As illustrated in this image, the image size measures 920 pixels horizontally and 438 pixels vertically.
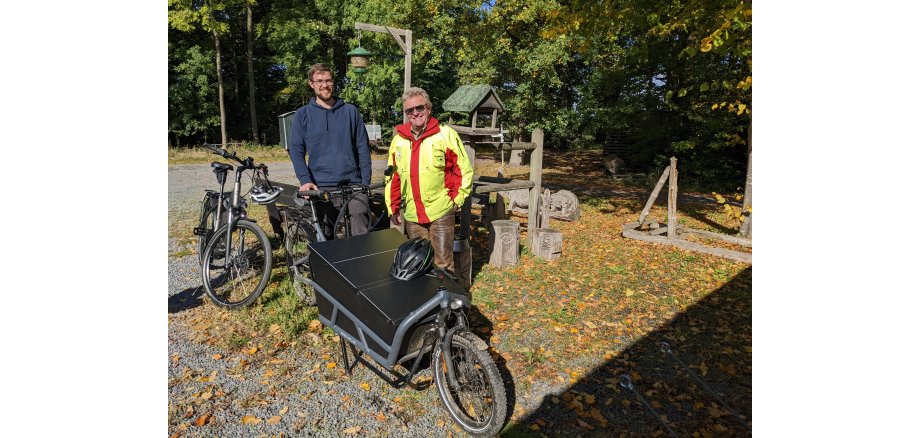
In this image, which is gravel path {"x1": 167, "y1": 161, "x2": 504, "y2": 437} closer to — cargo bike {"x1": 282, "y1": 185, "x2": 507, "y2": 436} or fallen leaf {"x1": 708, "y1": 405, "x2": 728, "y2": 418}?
cargo bike {"x1": 282, "y1": 185, "x2": 507, "y2": 436}

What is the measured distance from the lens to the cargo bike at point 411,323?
280 cm

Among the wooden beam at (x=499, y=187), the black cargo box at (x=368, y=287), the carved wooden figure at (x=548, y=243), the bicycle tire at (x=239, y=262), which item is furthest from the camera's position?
the carved wooden figure at (x=548, y=243)

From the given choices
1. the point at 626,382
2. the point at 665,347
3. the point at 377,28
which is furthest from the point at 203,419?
the point at 377,28

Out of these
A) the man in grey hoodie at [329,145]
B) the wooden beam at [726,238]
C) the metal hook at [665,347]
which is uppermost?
the man in grey hoodie at [329,145]

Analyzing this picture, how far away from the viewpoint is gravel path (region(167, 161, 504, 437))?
299 centimetres

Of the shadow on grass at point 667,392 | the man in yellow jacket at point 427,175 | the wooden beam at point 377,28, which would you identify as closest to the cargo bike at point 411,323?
the shadow on grass at point 667,392

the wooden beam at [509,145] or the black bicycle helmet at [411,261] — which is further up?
the wooden beam at [509,145]

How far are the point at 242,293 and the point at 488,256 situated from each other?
3.30 metres

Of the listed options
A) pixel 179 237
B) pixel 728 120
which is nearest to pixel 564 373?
pixel 179 237

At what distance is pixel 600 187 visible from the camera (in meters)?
15.5

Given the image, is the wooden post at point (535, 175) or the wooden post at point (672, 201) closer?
the wooden post at point (535, 175)

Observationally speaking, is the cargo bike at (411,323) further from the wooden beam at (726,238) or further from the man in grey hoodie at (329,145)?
the wooden beam at (726,238)

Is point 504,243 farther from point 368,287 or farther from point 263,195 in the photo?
point 368,287

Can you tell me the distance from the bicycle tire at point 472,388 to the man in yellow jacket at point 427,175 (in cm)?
116
